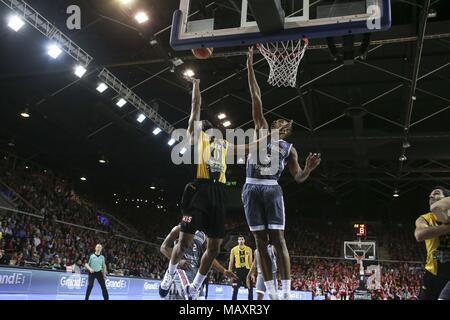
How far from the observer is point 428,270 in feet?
16.0

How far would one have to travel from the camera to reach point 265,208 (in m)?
5.31

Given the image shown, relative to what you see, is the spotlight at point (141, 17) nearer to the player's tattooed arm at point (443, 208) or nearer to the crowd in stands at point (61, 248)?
the crowd in stands at point (61, 248)

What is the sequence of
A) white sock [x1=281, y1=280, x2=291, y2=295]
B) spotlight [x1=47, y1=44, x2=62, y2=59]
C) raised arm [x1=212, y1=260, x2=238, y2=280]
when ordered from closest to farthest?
white sock [x1=281, y1=280, x2=291, y2=295] → raised arm [x1=212, y1=260, x2=238, y2=280] → spotlight [x1=47, y1=44, x2=62, y2=59]

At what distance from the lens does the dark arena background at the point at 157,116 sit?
12.2m

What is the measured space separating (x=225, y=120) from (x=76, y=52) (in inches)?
285

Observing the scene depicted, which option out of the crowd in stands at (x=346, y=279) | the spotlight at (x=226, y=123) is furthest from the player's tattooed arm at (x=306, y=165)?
the crowd in stands at (x=346, y=279)

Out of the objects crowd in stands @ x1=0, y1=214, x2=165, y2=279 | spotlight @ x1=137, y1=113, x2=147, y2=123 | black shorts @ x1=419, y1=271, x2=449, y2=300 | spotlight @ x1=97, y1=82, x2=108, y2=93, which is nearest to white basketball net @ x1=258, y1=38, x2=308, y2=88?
black shorts @ x1=419, y1=271, x2=449, y2=300

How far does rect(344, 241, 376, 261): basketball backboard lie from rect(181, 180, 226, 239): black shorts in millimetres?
19854

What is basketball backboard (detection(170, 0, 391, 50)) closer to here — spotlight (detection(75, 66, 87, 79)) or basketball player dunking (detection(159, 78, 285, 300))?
basketball player dunking (detection(159, 78, 285, 300))

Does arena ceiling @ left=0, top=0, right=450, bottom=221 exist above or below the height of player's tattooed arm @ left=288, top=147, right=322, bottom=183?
above

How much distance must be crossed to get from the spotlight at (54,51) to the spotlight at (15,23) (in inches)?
47.7

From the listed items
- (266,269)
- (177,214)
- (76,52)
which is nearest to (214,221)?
(266,269)

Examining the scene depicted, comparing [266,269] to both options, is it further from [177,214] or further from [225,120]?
[177,214]

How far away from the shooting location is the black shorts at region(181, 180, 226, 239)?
19.5 feet
